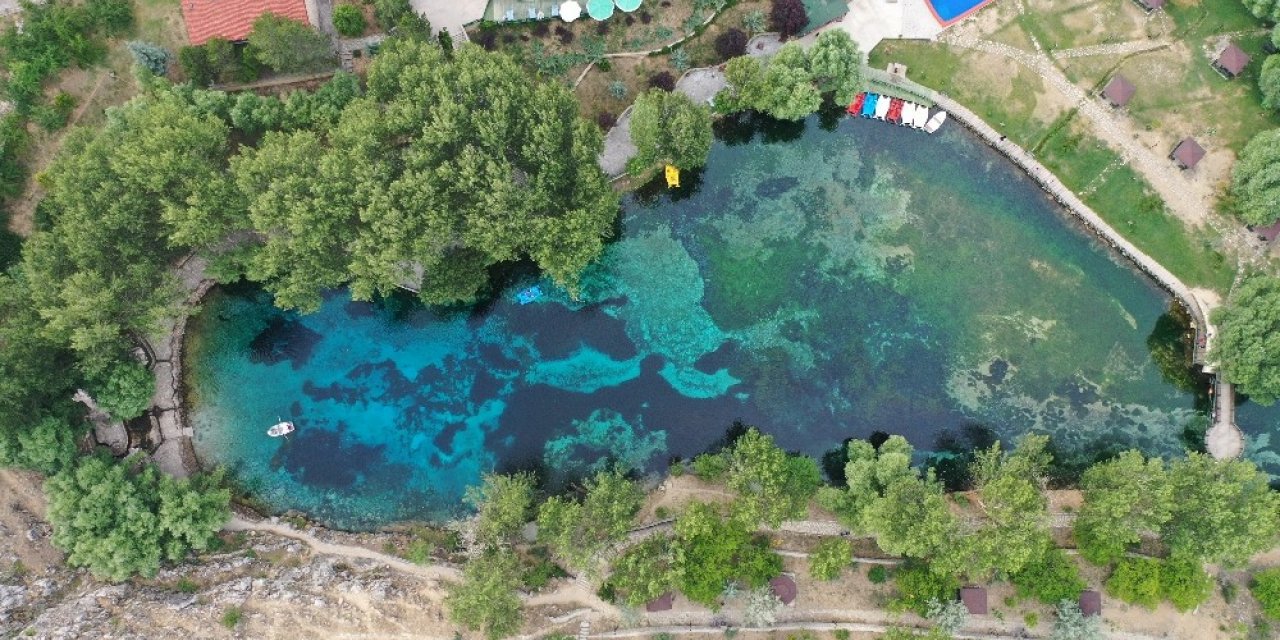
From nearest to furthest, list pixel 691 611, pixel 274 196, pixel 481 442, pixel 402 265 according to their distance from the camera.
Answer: pixel 274 196 < pixel 402 265 < pixel 691 611 < pixel 481 442

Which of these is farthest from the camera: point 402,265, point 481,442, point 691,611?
point 481,442

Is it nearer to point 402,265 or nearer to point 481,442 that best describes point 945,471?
point 481,442

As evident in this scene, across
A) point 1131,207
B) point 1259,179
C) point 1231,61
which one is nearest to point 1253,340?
point 1259,179

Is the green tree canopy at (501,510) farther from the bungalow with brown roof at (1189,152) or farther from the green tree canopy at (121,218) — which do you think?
the bungalow with brown roof at (1189,152)

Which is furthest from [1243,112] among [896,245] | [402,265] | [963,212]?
[402,265]

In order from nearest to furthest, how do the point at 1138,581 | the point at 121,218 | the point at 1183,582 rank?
the point at 121,218 → the point at 1183,582 → the point at 1138,581

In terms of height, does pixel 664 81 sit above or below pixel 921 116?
above

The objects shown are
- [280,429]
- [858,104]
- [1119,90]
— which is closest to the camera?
[1119,90]

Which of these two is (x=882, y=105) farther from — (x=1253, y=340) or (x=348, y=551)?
(x=348, y=551)
